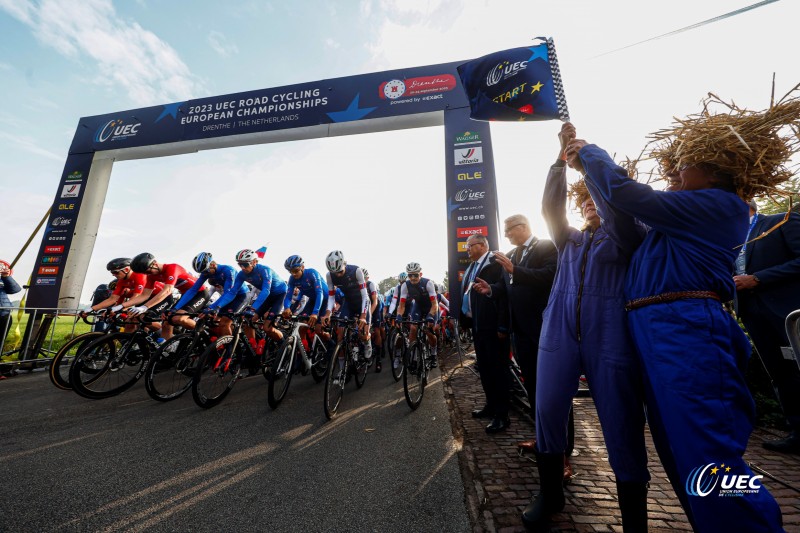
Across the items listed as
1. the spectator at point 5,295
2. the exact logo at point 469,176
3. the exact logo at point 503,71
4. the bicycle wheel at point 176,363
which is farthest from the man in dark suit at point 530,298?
the spectator at point 5,295

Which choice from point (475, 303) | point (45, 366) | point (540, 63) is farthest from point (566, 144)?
point (45, 366)

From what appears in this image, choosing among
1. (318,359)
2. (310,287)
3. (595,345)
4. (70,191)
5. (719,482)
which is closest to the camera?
(719,482)

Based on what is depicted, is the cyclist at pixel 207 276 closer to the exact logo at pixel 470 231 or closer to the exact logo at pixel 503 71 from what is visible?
the exact logo at pixel 503 71

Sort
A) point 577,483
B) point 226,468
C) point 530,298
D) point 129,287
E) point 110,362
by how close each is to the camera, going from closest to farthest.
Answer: point 577,483, point 226,468, point 530,298, point 110,362, point 129,287

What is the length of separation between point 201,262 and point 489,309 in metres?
5.41

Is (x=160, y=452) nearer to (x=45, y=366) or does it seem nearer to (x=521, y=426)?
(x=521, y=426)

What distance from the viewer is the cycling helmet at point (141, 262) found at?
590 centimetres

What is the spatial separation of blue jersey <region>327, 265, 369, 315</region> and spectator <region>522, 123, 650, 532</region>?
4241mm

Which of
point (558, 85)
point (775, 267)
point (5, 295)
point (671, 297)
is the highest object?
point (558, 85)

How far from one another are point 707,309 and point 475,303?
2584 mm

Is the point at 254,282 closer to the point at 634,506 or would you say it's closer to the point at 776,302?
the point at 634,506

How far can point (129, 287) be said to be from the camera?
6.47m

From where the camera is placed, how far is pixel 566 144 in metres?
1.91

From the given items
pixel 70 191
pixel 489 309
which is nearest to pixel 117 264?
pixel 489 309
